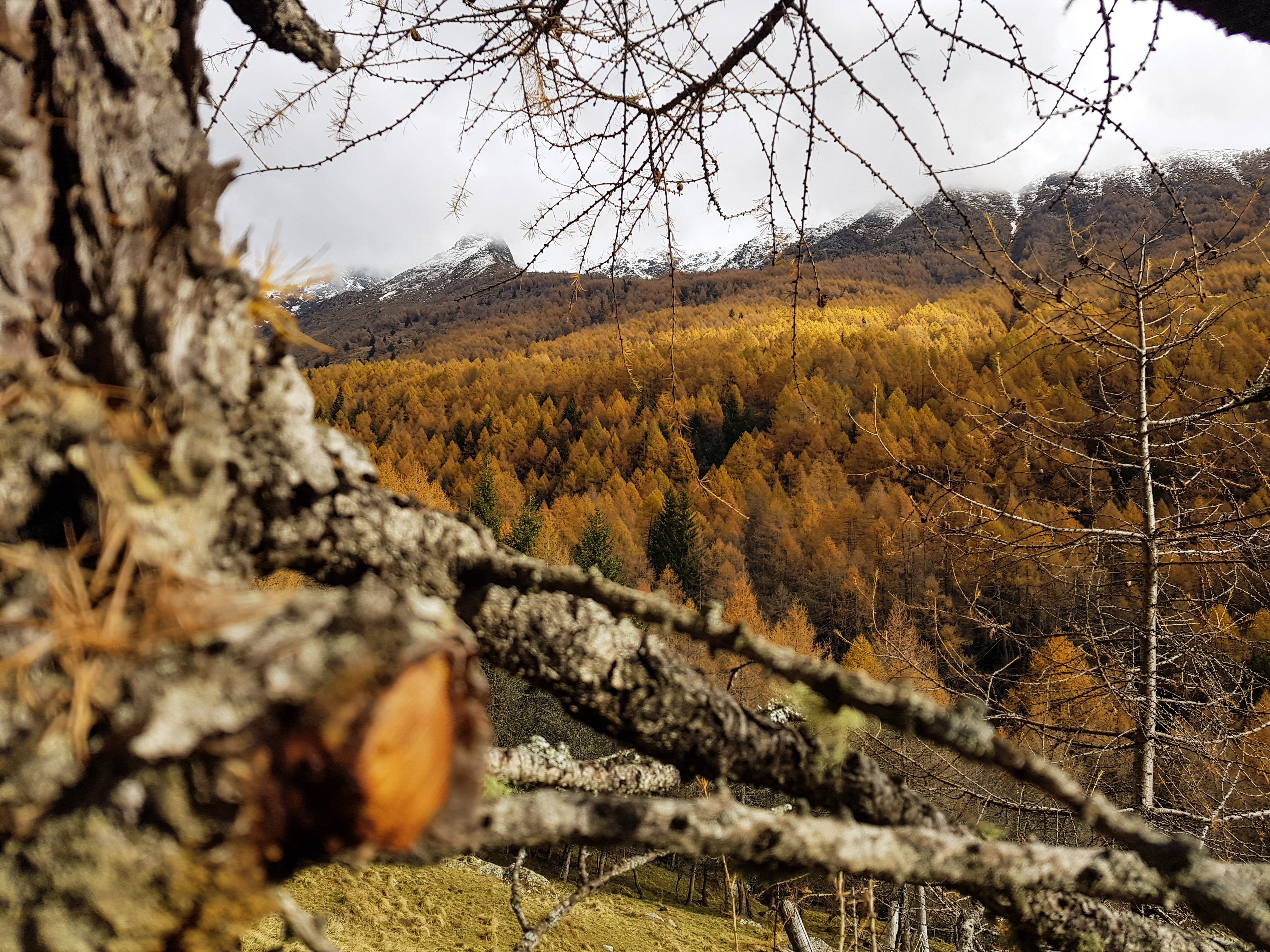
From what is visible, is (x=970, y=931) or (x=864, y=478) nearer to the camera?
(x=970, y=931)

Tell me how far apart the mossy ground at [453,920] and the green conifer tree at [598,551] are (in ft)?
66.4

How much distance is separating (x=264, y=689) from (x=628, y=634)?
0.60m

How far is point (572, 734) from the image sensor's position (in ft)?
75.4

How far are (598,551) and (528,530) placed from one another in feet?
15.2

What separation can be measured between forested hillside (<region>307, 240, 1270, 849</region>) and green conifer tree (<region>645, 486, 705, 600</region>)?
167 mm

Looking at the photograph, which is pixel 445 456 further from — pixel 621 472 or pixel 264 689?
pixel 264 689

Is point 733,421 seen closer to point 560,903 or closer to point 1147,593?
point 1147,593

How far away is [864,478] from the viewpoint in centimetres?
2508

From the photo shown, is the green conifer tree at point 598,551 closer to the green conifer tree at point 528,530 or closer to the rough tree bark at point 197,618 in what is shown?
the green conifer tree at point 528,530

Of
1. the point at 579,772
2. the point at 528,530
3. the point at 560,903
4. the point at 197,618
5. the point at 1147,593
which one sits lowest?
the point at 528,530

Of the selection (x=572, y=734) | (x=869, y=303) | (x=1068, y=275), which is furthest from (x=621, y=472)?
(x=1068, y=275)

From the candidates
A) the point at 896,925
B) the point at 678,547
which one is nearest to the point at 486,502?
the point at 678,547

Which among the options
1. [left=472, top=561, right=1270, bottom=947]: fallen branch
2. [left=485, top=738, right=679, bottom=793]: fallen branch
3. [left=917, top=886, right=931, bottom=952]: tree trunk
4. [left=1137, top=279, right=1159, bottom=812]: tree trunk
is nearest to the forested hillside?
[left=1137, top=279, right=1159, bottom=812]: tree trunk

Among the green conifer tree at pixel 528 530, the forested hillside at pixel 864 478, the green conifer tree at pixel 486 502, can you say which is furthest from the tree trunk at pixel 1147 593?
the green conifer tree at pixel 486 502
